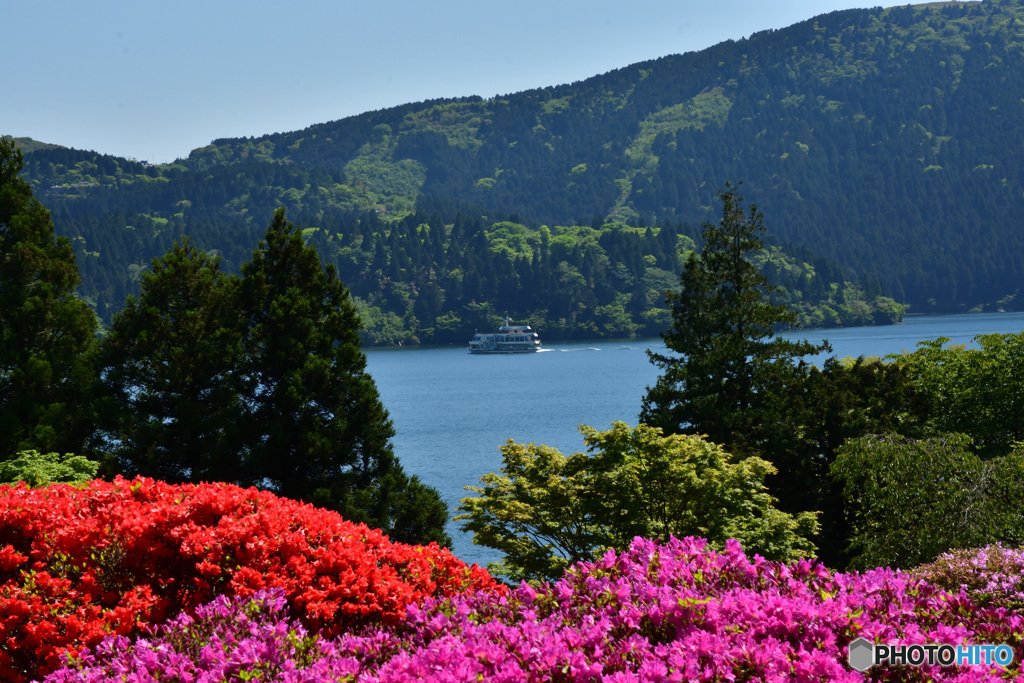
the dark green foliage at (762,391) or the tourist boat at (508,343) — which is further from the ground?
the dark green foliage at (762,391)

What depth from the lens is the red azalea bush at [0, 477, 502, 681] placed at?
851cm

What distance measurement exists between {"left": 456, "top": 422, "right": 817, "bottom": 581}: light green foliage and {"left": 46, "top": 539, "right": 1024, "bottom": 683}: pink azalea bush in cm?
1310

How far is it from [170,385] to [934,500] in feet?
76.6

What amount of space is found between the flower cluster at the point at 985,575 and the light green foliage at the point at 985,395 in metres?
23.2

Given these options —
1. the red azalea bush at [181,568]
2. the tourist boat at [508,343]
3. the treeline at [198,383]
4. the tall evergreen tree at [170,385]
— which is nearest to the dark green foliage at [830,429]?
the treeline at [198,383]

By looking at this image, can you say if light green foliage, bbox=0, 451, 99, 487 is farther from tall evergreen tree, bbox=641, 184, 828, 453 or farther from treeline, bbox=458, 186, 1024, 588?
tall evergreen tree, bbox=641, 184, 828, 453

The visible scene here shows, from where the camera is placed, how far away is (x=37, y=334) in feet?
94.6

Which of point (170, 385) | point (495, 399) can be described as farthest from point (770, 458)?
point (495, 399)

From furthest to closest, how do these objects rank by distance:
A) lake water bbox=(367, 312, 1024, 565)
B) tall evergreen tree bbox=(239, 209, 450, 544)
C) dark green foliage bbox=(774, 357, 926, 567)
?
1. lake water bbox=(367, 312, 1024, 565)
2. dark green foliage bbox=(774, 357, 926, 567)
3. tall evergreen tree bbox=(239, 209, 450, 544)

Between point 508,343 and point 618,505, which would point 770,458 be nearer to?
point 618,505

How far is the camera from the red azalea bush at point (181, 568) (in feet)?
27.9

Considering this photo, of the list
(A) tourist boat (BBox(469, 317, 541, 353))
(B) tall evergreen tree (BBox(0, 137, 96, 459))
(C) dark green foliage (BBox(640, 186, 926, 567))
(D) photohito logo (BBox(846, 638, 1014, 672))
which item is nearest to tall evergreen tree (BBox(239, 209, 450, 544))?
(B) tall evergreen tree (BBox(0, 137, 96, 459))

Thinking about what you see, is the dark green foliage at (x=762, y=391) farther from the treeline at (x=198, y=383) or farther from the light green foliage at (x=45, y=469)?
the light green foliage at (x=45, y=469)

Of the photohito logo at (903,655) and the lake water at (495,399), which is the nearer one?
the photohito logo at (903,655)
